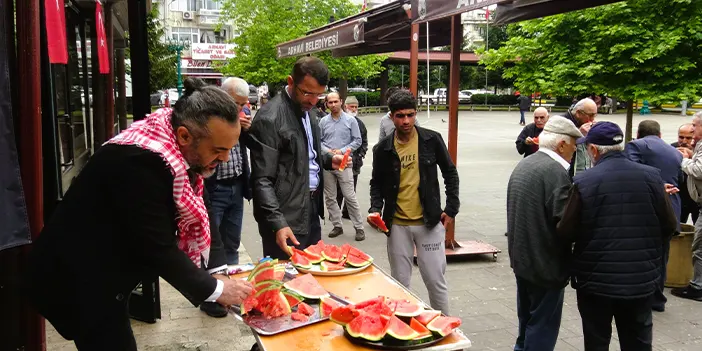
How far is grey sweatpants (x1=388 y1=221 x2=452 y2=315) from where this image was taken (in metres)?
4.85

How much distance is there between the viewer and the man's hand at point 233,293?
2673 millimetres

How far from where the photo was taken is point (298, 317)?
2955mm

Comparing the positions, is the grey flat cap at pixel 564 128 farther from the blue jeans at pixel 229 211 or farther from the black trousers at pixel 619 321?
the blue jeans at pixel 229 211

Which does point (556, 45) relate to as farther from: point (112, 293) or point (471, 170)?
point (112, 293)

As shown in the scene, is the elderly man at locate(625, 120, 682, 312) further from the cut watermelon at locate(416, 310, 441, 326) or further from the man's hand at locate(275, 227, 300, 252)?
the cut watermelon at locate(416, 310, 441, 326)

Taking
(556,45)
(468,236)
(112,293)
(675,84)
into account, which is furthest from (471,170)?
(112,293)

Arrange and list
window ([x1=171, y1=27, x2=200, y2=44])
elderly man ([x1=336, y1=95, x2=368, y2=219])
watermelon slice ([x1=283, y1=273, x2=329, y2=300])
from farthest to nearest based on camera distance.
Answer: window ([x1=171, y1=27, x2=200, y2=44])
elderly man ([x1=336, y1=95, x2=368, y2=219])
watermelon slice ([x1=283, y1=273, x2=329, y2=300])

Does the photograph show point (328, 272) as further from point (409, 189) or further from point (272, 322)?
point (409, 189)

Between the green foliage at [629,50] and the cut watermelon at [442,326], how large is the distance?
9.25 meters

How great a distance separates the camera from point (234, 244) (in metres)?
6.07

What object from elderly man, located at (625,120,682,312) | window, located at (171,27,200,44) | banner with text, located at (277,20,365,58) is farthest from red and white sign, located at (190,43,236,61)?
elderly man, located at (625,120,682,312)

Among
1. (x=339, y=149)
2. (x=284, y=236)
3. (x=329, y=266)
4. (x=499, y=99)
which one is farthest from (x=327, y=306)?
(x=499, y=99)

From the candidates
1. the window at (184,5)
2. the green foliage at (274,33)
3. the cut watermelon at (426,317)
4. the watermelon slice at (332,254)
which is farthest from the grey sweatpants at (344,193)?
the window at (184,5)

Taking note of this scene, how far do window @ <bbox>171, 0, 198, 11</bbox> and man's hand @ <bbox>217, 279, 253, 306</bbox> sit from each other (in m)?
60.9
